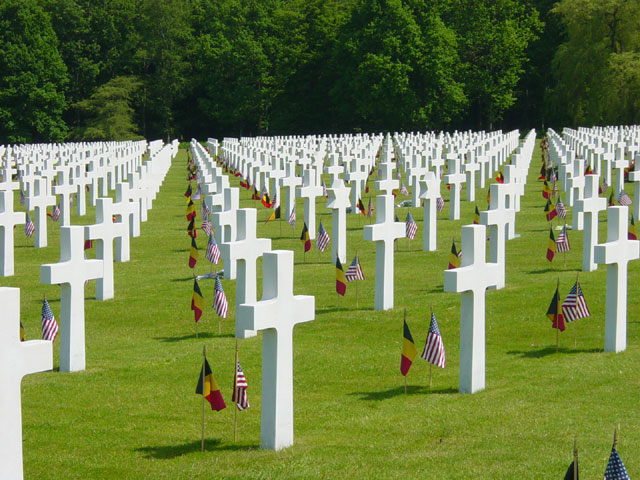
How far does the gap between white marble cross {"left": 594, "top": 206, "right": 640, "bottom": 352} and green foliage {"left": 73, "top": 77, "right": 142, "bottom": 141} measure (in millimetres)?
71846

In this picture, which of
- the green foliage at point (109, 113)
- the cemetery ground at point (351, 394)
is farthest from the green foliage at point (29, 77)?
the cemetery ground at point (351, 394)

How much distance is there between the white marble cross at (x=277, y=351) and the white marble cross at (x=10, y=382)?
1.91 m

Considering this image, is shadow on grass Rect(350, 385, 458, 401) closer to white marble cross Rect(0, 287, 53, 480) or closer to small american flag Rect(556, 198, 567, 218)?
white marble cross Rect(0, 287, 53, 480)

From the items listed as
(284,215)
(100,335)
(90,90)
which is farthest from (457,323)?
(90,90)

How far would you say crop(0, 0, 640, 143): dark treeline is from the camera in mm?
75875

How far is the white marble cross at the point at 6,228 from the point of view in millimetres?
18953

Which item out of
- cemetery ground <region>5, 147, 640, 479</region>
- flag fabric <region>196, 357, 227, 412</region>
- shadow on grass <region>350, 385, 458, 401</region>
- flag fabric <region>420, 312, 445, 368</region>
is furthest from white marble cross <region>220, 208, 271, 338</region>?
flag fabric <region>196, 357, 227, 412</region>

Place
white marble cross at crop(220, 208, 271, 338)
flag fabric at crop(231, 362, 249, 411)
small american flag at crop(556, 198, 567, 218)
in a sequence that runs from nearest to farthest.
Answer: flag fabric at crop(231, 362, 249, 411)
white marble cross at crop(220, 208, 271, 338)
small american flag at crop(556, 198, 567, 218)

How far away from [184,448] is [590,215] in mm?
9104

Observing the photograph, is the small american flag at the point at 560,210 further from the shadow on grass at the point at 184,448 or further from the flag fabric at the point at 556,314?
the shadow on grass at the point at 184,448

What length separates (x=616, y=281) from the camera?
1180 cm

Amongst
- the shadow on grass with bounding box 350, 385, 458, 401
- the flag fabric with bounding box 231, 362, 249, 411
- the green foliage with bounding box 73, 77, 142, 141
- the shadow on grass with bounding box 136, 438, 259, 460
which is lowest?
the shadow on grass with bounding box 136, 438, 259, 460

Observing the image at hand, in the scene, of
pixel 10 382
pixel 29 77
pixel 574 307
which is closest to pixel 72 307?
pixel 10 382

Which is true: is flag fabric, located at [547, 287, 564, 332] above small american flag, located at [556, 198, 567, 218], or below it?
below
